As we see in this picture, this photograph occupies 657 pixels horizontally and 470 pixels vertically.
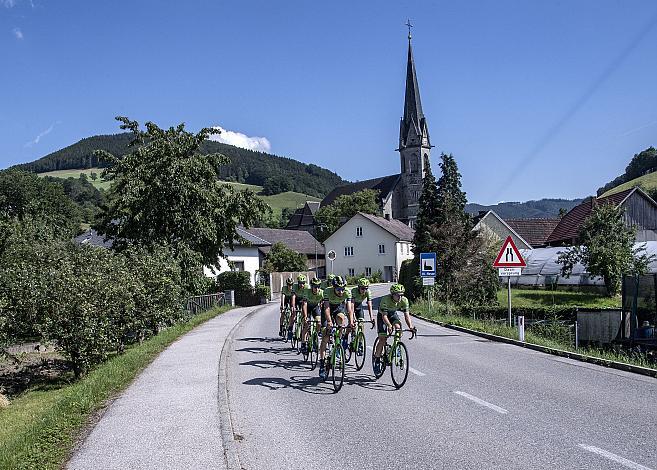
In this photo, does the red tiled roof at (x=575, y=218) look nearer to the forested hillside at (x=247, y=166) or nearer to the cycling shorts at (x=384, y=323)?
the cycling shorts at (x=384, y=323)

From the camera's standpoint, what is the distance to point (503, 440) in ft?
22.3

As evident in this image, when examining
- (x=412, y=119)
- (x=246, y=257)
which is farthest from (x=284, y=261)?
(x=412, y=119)

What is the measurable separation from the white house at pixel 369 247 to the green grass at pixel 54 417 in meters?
58.3

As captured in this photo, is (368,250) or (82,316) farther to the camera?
(368,250)

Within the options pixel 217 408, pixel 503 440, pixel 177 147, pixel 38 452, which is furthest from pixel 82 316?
pixel 177 147

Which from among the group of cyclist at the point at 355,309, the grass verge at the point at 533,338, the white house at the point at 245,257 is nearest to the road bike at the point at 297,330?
the group of cyclist at the point at 355,309

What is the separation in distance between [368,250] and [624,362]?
64073mm

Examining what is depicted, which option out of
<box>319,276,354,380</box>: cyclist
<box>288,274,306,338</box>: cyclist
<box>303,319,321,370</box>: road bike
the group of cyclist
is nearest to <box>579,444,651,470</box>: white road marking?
the group of cyclist

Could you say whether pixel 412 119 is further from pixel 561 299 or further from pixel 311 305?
pixel 311 305

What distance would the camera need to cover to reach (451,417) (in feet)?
26.3

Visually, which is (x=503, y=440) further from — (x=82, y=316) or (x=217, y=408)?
(x=82, y=316)

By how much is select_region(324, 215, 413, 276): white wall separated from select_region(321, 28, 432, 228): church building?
31.0 m

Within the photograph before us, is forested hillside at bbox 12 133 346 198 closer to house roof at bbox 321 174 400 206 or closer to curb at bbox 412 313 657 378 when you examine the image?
house roof at bbox 321 174 400 206

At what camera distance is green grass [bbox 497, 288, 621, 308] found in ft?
124
